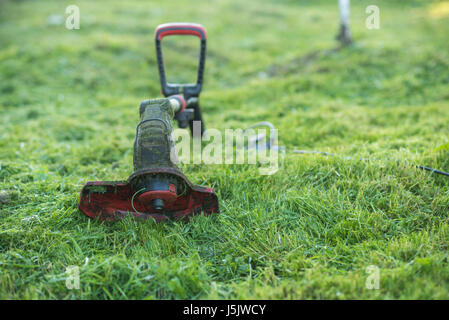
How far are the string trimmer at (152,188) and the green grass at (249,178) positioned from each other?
0.10 meters

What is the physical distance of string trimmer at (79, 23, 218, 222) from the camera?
2.07 metres

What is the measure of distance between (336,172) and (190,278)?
152 centimetres

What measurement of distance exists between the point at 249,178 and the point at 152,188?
39.3 inches

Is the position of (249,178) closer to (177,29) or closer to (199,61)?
(199,61)

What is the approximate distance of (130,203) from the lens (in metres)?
2.34

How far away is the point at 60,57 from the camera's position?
6.91 metres

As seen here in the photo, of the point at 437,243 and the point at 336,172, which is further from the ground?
the point at 336,172

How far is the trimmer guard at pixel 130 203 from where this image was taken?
7.32ft

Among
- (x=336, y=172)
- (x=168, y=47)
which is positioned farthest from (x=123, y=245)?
(x=168, y=47)

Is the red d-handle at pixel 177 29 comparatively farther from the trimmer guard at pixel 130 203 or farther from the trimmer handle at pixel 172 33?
the trimmer guard at pixel 130 203

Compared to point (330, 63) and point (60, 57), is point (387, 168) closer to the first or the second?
point (330, 63)
